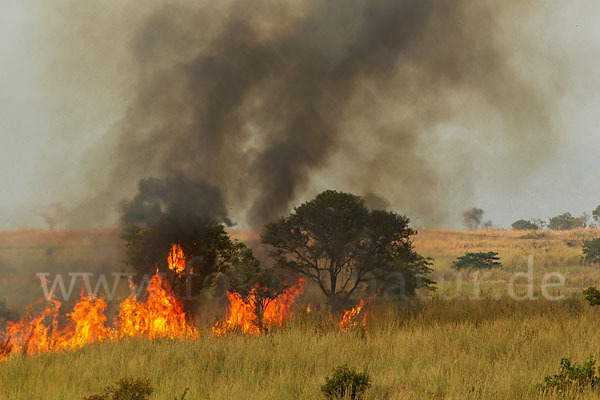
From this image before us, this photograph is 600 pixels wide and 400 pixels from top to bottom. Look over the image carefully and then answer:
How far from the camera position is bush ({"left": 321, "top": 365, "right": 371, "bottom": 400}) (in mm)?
6113

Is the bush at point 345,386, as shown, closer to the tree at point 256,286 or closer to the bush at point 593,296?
the tree at point 256,286

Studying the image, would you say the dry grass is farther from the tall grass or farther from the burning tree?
the tall grass

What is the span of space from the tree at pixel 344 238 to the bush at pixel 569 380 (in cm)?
784

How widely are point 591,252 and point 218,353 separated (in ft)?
121

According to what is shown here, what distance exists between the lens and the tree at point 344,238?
1492 cm

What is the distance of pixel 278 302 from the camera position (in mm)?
14234

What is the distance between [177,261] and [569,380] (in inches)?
432

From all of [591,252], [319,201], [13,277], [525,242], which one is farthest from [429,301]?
[525,242]

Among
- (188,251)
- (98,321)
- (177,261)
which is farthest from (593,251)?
(98,321)

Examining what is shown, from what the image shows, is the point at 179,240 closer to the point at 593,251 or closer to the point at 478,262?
the point at 478,262

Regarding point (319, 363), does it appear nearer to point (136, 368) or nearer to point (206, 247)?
point (136, 368)

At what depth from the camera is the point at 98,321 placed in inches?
515

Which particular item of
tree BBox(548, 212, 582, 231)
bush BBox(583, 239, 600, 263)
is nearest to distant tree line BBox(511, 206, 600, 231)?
tree BBox(548, 212, 582, 231)

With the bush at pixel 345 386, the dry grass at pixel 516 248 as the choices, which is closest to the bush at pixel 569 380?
the bush at pixel 345 386
